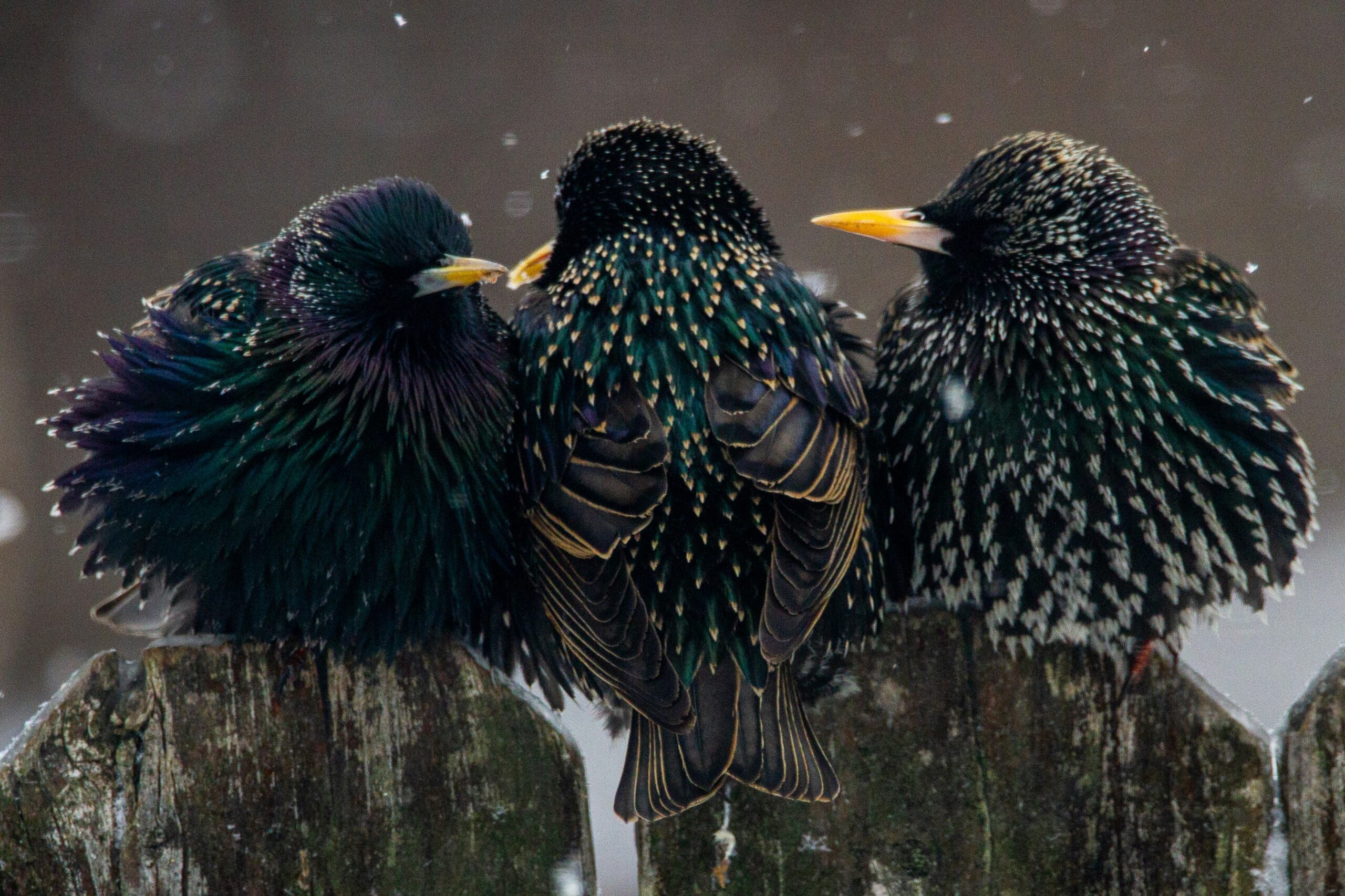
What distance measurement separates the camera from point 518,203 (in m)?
3.72

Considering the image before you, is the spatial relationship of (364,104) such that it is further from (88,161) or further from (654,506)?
(654,506)

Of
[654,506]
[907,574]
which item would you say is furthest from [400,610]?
[907,574]

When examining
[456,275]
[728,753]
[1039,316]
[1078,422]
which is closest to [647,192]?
[456,275]

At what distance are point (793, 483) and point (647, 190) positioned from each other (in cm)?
61

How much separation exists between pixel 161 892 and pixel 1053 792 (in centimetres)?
123

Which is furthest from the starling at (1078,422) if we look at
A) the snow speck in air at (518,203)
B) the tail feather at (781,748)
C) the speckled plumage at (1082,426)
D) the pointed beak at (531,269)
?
the snow speck in air at (518,203)

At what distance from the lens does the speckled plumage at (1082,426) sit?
1.92 m

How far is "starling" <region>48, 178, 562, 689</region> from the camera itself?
1.89 m

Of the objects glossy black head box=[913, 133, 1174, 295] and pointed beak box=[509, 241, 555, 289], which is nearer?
→ glossy black head box=[913, 133, 1174, 295]

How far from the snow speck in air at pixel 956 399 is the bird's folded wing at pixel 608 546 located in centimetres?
46

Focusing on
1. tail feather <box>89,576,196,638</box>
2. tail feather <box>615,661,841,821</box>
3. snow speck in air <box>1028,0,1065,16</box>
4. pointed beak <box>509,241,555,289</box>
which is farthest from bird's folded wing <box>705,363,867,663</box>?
snow speck in air <box>1028,0,1065,16</box>

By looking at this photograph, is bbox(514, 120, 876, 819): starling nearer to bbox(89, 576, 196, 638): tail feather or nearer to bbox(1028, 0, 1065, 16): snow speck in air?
bbox(89, 576, 196, 638): tail feather

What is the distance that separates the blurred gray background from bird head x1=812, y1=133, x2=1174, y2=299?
1.54 metres

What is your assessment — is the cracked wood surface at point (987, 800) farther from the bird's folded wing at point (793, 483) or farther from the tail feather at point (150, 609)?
the tail feather at point (150, 609)
